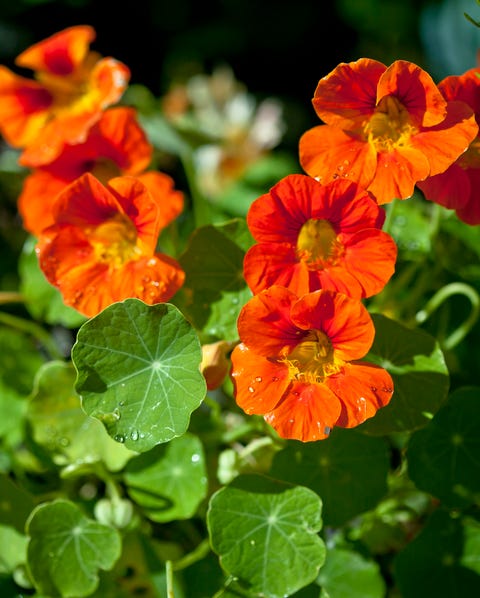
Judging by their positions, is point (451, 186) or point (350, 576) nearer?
point (451, 186)

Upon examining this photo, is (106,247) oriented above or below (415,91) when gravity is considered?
below

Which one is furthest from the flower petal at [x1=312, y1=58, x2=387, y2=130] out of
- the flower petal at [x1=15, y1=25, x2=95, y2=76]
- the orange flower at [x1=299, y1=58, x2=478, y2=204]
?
the flower petal at [x1=15, y1=25, x2=95, y2=76]

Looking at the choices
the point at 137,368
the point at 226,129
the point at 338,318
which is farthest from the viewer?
the point at 226,129

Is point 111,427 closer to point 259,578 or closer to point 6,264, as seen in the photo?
point 259,578

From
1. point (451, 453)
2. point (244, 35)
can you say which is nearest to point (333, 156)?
point (451, 453)

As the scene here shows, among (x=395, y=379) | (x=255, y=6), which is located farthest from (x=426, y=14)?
(x=395, y=379)

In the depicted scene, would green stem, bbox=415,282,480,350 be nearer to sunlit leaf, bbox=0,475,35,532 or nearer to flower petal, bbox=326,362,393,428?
flower petal, bbox=326,362,393,428

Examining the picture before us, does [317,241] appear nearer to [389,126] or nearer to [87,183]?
[389,126]

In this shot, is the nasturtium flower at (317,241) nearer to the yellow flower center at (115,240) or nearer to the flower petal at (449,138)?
the flower petal at (449,138)
